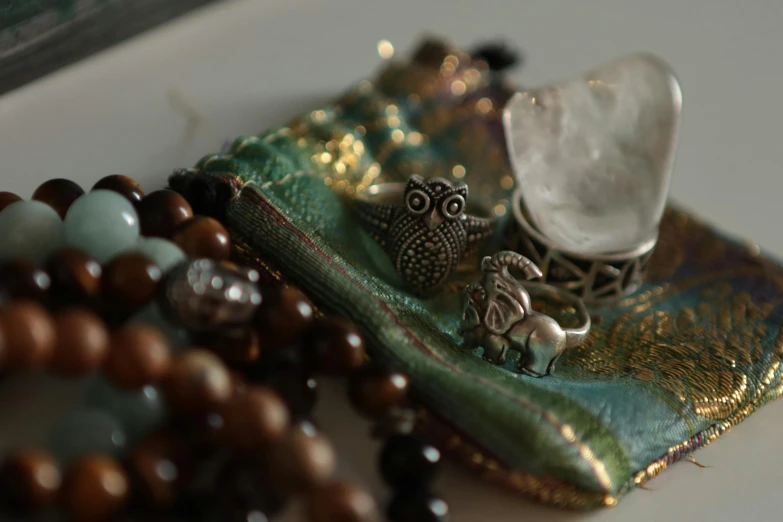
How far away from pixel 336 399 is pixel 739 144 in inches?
36.8

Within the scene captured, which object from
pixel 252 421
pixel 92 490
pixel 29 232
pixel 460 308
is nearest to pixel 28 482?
pixel 92 490

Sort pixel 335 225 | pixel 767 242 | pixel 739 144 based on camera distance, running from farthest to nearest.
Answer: pixel 739 144
pixel 767 242
pixel 335 225

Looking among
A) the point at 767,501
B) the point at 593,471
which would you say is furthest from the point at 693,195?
the point at 593,471

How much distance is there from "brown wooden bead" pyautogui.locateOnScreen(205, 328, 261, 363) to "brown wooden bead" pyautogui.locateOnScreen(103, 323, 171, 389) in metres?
0.07

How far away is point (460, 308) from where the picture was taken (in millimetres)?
1035

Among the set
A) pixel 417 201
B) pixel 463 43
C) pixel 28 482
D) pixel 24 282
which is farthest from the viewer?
pixel 463 43

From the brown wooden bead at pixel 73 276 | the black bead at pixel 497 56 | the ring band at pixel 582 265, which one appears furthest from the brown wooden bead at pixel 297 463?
the black bead at pixel 497 56

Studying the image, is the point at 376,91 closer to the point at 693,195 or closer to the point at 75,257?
the point at 693,195

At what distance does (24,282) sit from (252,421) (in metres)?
0.24

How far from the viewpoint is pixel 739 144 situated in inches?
58.2

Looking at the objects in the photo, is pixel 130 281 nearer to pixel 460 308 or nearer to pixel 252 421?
pixel 252 421

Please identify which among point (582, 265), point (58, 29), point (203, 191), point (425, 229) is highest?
point (58, 29)

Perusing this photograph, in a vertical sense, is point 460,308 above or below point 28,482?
below

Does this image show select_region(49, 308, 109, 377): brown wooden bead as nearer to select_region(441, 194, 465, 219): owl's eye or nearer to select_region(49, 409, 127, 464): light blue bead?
select_region(49, 409, 127, 464): light blue bead
